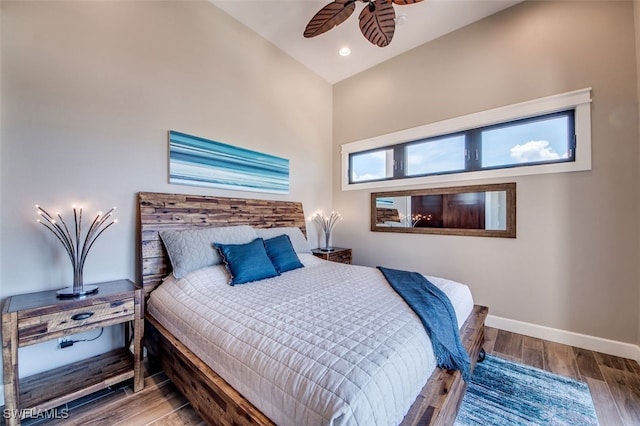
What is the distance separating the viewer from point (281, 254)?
103 inches

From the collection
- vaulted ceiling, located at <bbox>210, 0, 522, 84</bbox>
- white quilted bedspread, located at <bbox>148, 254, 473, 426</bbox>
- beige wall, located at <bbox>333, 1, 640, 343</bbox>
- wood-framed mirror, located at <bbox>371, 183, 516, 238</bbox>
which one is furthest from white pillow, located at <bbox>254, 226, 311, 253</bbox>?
vaulted ceiling, located at <bbox>210, 0, 522, 84</bbox>

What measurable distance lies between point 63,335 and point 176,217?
45.6 inches

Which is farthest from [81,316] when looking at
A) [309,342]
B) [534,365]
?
[534,365]

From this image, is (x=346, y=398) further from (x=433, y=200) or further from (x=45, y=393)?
(x=433, y=200)

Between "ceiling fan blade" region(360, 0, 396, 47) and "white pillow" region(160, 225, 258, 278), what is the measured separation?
7.68ft

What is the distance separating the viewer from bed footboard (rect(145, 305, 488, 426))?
107 cm

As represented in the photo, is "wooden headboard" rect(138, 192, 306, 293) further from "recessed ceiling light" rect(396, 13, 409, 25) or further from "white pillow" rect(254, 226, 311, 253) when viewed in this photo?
"recessed ceiling light" rect(396, 13, 409, 25)

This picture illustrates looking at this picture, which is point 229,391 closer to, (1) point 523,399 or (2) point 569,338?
(1) point 523,399

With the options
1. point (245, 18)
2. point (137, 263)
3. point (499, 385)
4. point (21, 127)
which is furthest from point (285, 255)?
point (245, 18)

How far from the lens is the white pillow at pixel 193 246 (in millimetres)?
2145

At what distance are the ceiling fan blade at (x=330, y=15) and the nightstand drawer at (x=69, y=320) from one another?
9.04 ft

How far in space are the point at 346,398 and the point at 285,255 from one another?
6.09 ft

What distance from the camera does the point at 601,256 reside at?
2.29 meters

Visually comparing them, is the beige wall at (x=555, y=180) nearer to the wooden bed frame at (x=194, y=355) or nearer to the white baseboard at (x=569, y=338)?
the white baseboard at (x=569, y=338)
